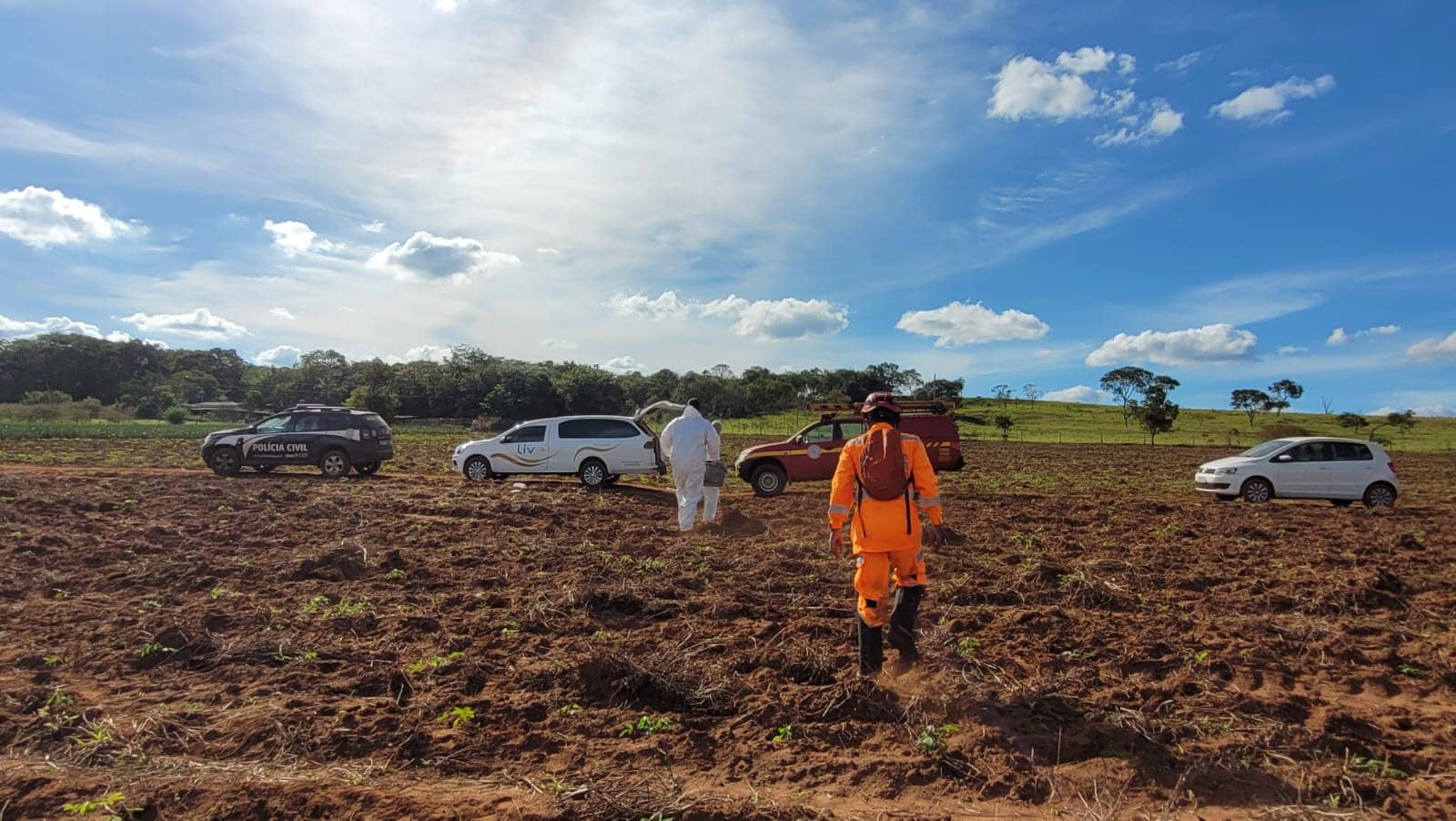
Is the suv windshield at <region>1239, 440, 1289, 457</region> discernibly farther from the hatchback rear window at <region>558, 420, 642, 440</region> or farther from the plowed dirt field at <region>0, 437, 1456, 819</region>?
the hatchback rear window at <region>558, 420, 642, 440</region>

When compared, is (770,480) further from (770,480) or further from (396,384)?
(396,384)

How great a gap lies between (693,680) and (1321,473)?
1543 cm

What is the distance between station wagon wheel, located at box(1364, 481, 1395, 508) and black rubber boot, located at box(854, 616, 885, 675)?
1507cm

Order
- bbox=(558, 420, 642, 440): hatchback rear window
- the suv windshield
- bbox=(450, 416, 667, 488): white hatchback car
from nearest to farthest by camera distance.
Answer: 1. the suv windshield
2. bbox=(450, 416, 667, 488): white hatchback car
3. bbox=(558, 420, 642, 440): hatchback rear window

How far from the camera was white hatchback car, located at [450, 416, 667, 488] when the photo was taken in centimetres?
1510

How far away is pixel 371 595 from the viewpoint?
636 cm

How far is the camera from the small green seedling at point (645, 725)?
3828 mm

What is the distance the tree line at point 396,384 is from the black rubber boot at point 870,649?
59402 millimetres

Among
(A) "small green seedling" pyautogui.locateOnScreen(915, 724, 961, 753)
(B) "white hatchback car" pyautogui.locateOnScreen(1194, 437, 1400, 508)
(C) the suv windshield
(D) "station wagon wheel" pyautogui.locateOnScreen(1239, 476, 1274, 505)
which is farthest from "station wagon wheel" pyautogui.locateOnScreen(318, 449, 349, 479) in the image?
(C) the suv windshield

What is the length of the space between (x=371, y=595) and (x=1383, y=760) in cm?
689

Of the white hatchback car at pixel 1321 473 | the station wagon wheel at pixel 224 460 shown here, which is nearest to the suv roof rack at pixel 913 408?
the white hatchback car at pixel 1321 473

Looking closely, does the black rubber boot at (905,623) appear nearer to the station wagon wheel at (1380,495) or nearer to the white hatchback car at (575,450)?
the white hatchback car at (575,450)

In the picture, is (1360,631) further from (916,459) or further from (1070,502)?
(1070,502)

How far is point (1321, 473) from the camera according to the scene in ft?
46.8
